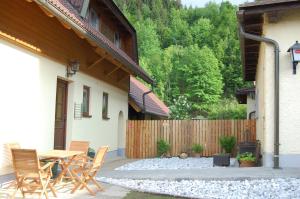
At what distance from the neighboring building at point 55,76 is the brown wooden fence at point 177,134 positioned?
1651mm

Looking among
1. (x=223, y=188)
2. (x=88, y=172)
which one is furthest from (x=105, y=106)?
(x=223, y=188)

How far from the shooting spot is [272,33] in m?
10.3

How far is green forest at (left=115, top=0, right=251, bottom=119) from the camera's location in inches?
2079

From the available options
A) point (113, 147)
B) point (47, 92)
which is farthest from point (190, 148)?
point (47, 92)

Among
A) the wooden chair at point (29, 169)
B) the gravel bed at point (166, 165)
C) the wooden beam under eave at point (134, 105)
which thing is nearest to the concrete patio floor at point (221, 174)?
the gravel bed at point (166, 165)

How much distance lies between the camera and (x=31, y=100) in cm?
924

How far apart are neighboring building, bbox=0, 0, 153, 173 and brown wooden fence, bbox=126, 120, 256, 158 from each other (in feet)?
5.42

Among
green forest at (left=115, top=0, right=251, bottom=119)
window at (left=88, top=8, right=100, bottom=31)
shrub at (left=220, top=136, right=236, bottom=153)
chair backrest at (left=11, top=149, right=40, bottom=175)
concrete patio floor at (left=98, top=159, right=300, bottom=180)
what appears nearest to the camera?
chair backrest at (left=11, top=149, right=40, bottom=175)

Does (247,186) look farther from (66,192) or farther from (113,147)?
Result: (113,147)

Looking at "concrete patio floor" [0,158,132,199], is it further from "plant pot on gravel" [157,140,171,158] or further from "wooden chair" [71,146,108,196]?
"plant pot on gravel" [157,140,171,158]

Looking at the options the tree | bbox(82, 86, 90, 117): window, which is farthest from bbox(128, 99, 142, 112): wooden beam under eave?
the tree

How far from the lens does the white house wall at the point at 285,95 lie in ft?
33.0

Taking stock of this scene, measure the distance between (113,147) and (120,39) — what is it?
5.03 meters

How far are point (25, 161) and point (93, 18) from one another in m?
9.05
